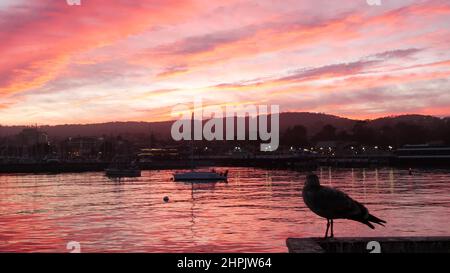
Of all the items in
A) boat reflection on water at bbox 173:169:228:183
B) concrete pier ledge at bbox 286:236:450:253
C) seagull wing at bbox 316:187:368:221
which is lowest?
boat reflection on water at bbox 173:169:228:183

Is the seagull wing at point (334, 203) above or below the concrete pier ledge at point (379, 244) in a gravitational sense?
above

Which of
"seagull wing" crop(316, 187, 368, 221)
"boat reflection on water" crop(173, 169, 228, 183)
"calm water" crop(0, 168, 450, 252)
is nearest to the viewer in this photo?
"seagull wing" crop(316, 187, 368, 221)

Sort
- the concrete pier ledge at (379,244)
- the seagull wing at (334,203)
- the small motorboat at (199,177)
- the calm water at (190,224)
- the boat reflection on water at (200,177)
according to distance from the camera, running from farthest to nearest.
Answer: the small motorboat at (199,177)
the boat reflection on water at (200,177)
the calm water at (190,224)
the concrete pier ledge at (379,244)
the seagull wing at (334,203)

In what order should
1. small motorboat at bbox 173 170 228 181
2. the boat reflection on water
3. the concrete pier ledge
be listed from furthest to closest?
small motorboat at bbox 173 170 228 181 < the boat reflection on water < the concrete pier ledge

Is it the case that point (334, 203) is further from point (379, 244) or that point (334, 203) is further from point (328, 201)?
point (379, 244)

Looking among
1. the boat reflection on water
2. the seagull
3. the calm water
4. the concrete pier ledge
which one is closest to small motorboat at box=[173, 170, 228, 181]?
the boat reflection on water

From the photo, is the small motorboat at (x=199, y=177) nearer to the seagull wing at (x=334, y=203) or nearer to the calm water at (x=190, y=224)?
the calm water at (x=190, y=224)

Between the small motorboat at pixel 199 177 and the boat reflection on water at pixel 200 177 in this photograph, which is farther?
the small motorboat at pixel 199 177

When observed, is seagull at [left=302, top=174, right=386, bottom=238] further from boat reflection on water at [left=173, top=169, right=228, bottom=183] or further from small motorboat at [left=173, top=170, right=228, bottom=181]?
small motorboat at [left=173, top=170, right=228, bottom=181]

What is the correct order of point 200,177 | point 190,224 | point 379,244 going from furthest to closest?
point 200,177 → point 190,224 → point 379,244

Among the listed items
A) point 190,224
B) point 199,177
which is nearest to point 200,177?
point 199,177

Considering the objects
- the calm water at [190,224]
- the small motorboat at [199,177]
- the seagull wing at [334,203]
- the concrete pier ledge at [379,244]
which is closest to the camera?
the seagull wing at [334,203]

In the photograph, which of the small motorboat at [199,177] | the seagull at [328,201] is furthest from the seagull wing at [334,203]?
the small motorboat at [199,177]
